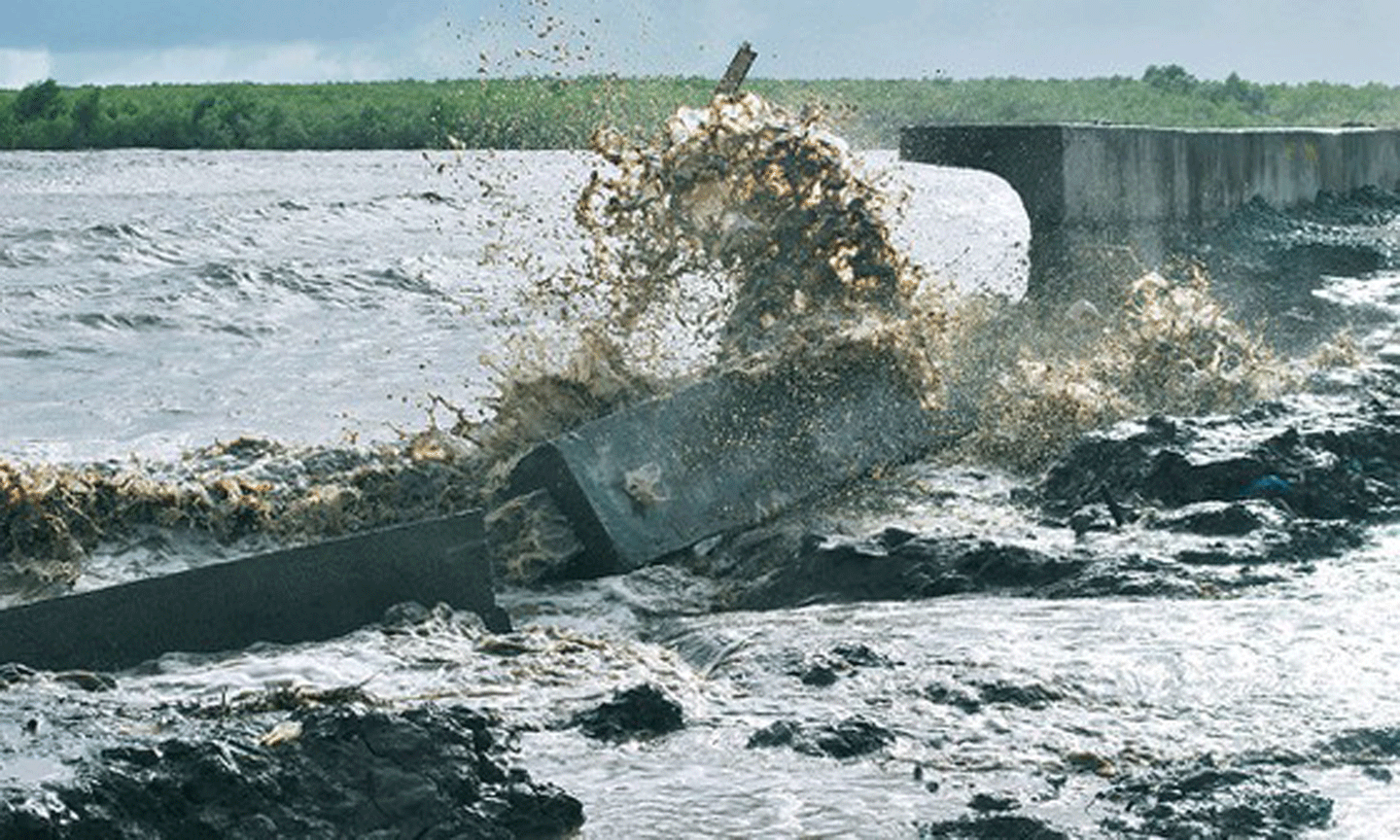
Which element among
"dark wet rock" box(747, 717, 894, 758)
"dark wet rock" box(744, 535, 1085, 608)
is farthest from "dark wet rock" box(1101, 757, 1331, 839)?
"dark wet rock" box(744, 535, 1085, 608)

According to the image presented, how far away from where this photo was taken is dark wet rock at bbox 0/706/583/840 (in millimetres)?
4480

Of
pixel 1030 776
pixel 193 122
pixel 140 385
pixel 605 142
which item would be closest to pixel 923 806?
pixel 1030 776

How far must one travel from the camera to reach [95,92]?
51.1 m

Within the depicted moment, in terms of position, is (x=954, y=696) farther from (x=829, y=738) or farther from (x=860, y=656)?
(x=829, y=738)

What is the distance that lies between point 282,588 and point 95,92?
47.0 m

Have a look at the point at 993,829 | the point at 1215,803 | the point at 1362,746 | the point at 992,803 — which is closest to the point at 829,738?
the point at 992,803

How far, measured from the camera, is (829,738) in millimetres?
5672

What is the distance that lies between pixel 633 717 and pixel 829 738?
1.81 ft

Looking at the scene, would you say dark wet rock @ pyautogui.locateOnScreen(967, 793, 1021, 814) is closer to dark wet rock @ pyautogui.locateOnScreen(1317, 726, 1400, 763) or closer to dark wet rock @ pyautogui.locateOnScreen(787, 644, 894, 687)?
dark wet rock @ pyautogui.locateOnScreen(1317, 726, 1400, 763)

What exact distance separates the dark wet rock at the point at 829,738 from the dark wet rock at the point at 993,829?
656mm

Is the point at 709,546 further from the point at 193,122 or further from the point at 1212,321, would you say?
the point at 193,122

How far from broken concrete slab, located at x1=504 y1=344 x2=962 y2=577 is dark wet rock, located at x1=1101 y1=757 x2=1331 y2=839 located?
3411 millimetres

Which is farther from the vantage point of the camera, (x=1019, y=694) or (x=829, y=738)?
(x=1019, y=694)

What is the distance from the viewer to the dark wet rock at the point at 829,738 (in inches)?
222
